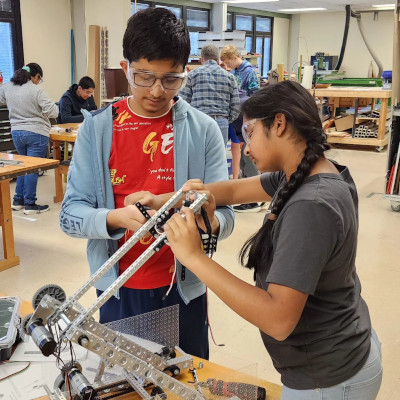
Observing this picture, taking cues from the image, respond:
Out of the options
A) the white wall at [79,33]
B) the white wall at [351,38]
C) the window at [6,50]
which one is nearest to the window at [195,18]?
the white wall at [351,38]

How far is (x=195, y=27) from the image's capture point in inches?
503

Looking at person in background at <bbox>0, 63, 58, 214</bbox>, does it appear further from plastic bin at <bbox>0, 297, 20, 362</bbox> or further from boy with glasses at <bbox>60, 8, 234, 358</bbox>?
boy with glasses at <bbox>60, 8, 234, 358</bbox>

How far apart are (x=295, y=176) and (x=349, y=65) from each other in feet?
52.5

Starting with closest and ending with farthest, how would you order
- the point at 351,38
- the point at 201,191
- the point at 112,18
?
the point at 201,191
the point at 112,18
the point at 351,38

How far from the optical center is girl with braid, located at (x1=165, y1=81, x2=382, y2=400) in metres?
0.94

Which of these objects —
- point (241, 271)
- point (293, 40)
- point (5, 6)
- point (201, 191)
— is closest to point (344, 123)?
point (5, 6)

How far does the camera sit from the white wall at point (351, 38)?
49.5ft

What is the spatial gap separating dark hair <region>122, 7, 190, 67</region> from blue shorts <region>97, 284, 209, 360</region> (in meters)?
0.66

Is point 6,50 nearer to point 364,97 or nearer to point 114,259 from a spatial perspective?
point 364,97

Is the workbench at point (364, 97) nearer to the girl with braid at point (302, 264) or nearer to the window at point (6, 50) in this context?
the window at point (6, 50)

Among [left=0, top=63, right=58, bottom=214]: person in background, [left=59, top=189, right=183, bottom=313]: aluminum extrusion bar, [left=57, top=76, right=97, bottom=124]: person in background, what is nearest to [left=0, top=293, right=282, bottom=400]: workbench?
[left=59, top=189, right=183, bottom=313]: aluminum extrusion bar

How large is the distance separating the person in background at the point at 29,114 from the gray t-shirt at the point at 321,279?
4.57m

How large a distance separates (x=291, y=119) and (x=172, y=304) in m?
0.71

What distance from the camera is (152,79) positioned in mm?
1322
